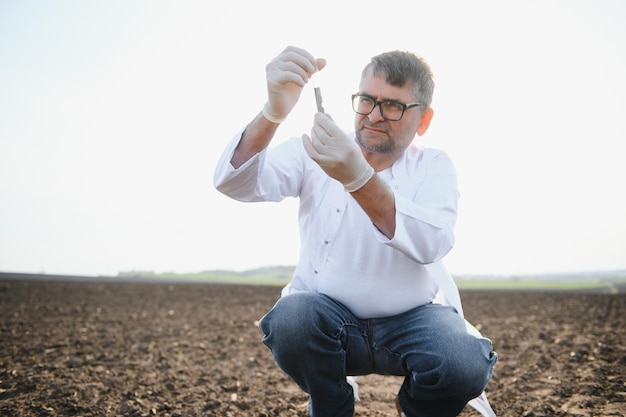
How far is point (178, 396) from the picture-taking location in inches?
141

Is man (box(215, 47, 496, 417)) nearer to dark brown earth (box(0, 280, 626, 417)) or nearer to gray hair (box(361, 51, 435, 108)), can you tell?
gray hair (box(361, 51, 435, 108))

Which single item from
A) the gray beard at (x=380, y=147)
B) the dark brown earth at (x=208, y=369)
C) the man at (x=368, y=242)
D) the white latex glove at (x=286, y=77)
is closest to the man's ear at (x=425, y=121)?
the man at (x=368, y=242)

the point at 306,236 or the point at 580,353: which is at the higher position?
the point at 306,236

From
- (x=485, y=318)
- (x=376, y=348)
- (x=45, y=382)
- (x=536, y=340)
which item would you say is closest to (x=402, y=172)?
(x=376, y=348)

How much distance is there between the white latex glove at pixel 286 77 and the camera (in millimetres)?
2246

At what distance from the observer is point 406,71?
248cm

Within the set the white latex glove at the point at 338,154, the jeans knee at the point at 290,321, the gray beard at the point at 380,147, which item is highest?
the gray beard at the point at 380,147

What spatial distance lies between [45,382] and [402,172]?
10.1 ft

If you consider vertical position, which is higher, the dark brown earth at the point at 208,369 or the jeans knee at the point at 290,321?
the jeans knee at the point at 290,321

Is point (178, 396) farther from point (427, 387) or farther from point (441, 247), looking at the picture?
point (441, 247)

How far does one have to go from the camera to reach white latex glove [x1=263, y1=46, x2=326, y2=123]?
2246 mm

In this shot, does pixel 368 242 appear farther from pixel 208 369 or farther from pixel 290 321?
pixel 208 369

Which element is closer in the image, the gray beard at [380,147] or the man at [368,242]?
the man at [368,242]

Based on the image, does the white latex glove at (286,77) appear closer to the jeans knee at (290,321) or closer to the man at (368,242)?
the man at (368,242)
